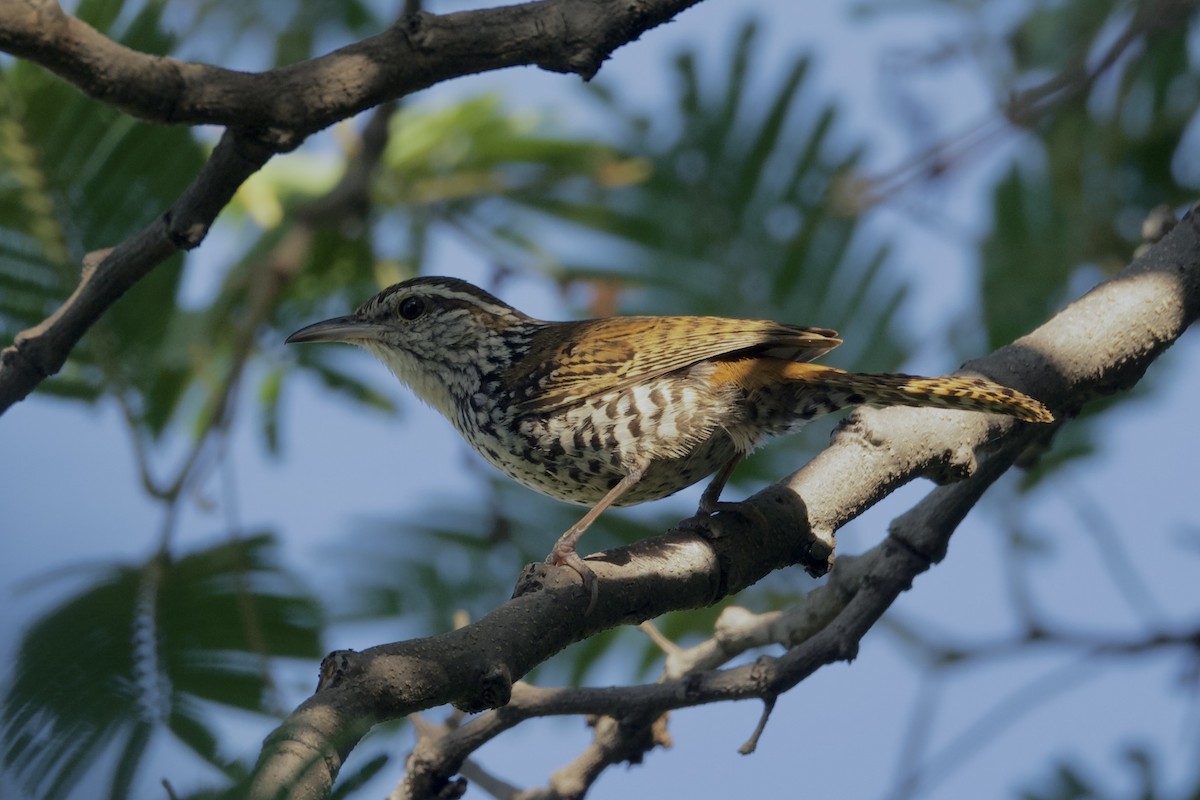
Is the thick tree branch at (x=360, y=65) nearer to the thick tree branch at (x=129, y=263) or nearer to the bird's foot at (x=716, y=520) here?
the thick tree branch at (x=129, y=263)

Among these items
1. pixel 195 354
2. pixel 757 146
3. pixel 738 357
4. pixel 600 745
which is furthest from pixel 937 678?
pixel 195 354

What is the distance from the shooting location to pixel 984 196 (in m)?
5.93

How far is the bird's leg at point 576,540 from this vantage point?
265 centimetres

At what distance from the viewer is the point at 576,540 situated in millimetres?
3375

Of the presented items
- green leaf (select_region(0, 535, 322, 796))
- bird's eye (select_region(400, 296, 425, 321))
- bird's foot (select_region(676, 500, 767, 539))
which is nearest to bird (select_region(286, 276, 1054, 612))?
bird's foot (select_region(676, 500, 767, 539))

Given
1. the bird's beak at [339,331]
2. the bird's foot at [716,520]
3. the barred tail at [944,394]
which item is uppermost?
the bird's beak at [339,331]

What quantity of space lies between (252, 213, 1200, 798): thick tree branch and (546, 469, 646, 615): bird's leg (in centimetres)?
3

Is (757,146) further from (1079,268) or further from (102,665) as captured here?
(102,665)

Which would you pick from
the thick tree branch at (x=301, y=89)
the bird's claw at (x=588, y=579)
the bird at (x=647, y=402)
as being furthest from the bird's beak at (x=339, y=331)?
the bird's claw at (x=588, y=579)

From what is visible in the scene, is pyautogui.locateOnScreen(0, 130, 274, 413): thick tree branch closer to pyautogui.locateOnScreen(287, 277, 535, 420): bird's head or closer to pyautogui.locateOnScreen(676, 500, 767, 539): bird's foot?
pyautogui.locateOnScreen(676, 500, 767, 539): bird's foot

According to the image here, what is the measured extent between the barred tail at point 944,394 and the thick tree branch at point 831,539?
0.07m

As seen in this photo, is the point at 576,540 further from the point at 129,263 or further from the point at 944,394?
the point at 129,263

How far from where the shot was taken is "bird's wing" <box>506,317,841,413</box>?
3.73 metres

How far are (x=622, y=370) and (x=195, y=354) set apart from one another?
179 cm
